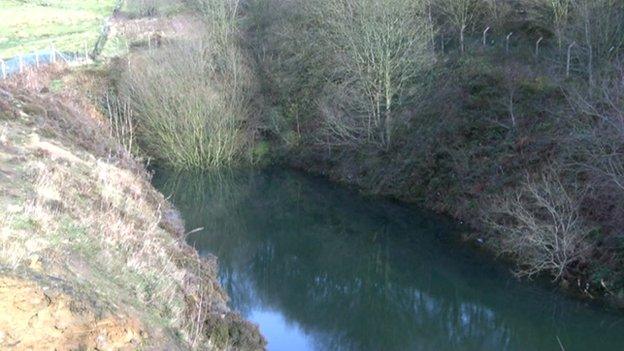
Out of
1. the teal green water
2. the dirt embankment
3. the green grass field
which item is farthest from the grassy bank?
the dirt embankment

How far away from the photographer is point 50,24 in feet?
168

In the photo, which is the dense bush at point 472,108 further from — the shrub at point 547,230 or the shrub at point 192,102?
the shrub at point 192,102

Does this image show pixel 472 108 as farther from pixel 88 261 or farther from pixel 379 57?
pixel 88 261

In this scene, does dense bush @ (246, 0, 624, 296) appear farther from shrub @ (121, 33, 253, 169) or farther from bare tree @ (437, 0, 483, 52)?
shrub @ (121, 33, 253, 169)

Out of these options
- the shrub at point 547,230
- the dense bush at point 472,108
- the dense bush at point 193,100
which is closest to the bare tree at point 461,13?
the dense bush at point 472,108

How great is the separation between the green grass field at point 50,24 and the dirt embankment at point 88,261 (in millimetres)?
27190

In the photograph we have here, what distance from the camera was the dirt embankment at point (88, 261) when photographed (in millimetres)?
7012

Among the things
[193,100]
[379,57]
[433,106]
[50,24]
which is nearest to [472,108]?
[433,106]

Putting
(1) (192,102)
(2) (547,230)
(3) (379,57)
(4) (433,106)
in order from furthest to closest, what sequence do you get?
(1) (192,102) < (4) (433,106) < (3) (379,57) < (2) (547,230)

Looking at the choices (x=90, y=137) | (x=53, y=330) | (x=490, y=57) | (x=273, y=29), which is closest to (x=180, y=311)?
(x=53, y=330)

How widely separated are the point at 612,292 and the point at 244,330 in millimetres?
11649

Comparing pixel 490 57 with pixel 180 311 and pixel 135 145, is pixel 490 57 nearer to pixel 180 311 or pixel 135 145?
pixel 135 145

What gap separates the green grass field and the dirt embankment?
2719 centimetres

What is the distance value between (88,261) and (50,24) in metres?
46.8
